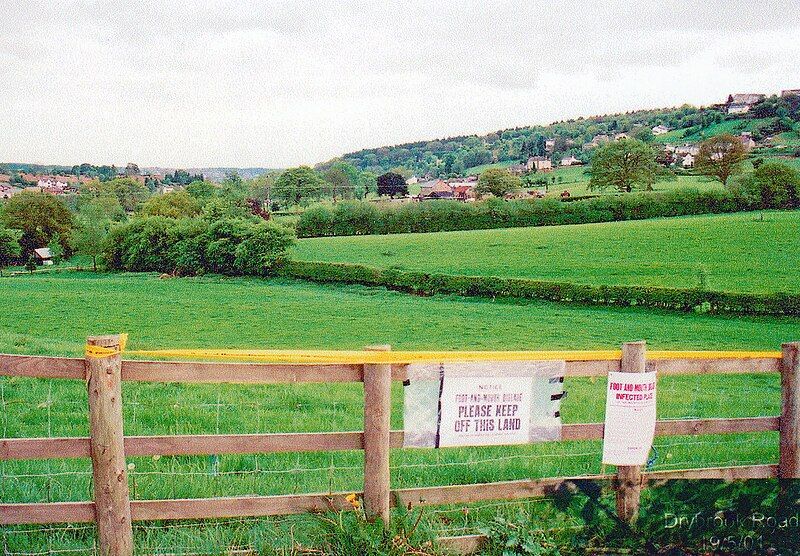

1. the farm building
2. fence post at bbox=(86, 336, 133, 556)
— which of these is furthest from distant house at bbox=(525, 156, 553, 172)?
fence post at bbox=(86, 336, 133, 556)

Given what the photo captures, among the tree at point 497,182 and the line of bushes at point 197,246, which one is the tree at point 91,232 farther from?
the tree at point 497,182

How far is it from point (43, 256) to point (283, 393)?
296 inches

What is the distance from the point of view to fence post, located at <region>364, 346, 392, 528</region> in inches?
163

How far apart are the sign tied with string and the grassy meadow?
1.77 ft

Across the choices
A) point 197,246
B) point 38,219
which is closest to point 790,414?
point 197,246

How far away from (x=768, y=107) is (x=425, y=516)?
54.2 ft

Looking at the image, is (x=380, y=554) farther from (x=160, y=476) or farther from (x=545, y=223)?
(x=545, y=223)

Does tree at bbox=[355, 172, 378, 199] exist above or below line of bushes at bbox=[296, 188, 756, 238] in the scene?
above

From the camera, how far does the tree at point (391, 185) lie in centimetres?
1925

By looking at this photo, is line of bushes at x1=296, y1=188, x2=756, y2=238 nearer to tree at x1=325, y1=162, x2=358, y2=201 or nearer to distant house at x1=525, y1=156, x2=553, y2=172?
tree at x1=325, y1=162, x2=358, y2=201

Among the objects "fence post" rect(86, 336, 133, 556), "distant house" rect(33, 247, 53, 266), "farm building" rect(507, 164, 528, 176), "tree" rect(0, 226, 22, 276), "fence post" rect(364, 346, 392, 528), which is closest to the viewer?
"fence post" rect(86, 336, 133, 556)

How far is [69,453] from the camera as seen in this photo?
12.8ft

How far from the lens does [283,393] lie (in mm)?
9852

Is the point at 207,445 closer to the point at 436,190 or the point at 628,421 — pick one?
the point at 628,421
